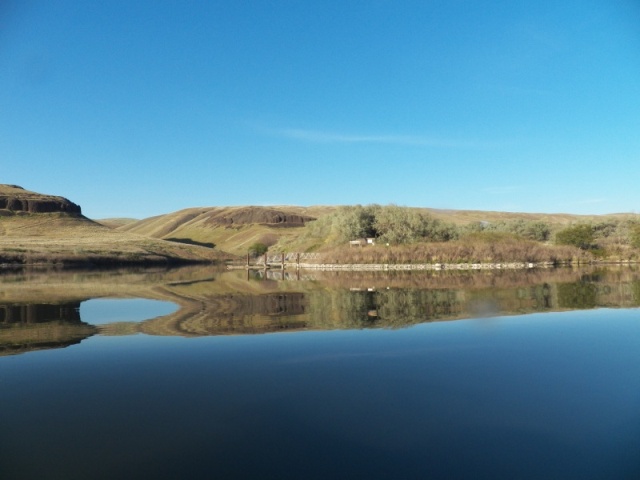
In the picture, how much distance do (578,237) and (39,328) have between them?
2774 inches

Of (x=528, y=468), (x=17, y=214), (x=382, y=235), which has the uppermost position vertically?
(x=17, y=214)

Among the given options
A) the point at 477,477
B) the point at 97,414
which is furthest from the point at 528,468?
the point at 97,414

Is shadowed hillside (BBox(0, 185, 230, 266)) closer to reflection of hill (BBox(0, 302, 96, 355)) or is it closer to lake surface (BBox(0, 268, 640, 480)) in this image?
reflection of hill (BBox(0, 302, 96, 355))

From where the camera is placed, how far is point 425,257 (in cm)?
5662

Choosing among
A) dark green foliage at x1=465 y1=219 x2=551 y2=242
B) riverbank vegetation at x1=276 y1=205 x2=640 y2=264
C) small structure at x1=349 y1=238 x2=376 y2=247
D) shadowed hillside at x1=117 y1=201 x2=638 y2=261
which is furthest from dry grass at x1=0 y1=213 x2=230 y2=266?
dark green foliage at x1=465 y1=219 x2=551 y2=242

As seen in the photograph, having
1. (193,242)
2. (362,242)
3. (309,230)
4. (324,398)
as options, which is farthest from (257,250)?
(324,398)

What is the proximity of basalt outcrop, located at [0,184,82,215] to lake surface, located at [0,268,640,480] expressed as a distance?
15066 centimetres

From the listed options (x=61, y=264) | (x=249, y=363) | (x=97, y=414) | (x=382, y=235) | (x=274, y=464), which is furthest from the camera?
(x=61, y=264)

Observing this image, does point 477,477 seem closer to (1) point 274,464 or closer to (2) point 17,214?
(1) point 274,464

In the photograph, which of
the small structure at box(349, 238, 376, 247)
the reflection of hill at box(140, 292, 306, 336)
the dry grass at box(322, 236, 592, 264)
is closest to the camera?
the reflection of hill at box(140, 292, 306, 336)

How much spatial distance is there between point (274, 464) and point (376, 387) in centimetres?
323

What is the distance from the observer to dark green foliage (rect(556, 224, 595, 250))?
69.4 metres

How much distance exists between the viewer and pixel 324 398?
26.5 feet

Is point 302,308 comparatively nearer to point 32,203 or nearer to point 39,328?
point 39,328
